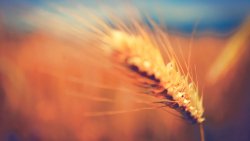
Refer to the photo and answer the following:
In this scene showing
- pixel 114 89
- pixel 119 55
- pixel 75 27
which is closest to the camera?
pixel 119 55

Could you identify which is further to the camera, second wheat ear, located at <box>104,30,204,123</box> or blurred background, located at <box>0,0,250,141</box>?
blurred background, located at <box>0,0,250,141</box>

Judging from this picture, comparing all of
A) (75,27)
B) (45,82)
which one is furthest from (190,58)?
(45,82)

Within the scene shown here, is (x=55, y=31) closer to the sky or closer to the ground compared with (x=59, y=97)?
closer to the sky

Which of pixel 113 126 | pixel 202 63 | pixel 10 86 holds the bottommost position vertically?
pixel 113 126

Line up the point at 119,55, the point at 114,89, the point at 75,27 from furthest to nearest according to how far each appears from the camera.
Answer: the point at 114,89 < the point at 75,27 < the point at 119,55

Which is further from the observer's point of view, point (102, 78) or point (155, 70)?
point (102, 78)

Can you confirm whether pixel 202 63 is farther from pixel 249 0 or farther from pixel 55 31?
Answer: pixel 55 31

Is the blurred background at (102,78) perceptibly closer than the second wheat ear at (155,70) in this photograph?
No

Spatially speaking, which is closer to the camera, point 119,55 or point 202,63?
point 119,55
